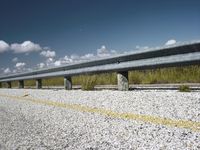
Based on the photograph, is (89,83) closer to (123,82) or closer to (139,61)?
(123,82)

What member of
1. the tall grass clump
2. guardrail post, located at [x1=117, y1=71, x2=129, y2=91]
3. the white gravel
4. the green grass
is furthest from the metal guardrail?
the white gravel

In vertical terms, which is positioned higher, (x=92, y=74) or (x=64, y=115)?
(x=92, y=74)

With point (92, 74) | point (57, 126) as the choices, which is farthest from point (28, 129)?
point (92, 74)

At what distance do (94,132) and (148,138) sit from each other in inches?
31.9

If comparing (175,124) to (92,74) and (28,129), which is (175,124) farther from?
(92,74)

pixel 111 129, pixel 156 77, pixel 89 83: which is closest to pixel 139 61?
pixel 89 83

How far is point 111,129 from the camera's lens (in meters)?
3.96

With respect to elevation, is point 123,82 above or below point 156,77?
below

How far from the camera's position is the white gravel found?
3.28 meters

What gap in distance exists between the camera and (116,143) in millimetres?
3365

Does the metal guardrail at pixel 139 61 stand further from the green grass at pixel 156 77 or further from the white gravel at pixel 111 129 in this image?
the white gravel at pixel 111 129

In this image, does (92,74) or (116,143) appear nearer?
(116,143)

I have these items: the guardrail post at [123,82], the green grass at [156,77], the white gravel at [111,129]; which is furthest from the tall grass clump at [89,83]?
the white gravel at [111,129]

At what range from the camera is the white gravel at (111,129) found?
3.28 metres
